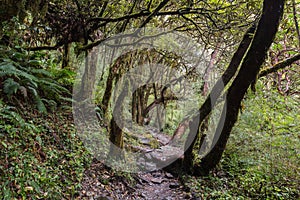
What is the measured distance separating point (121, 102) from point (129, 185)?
1.90 m

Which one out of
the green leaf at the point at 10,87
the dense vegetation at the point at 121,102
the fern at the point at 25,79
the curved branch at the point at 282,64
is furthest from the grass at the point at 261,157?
the green leaf at the point at 10,87

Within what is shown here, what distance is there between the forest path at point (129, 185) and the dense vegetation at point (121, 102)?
5.3 inches

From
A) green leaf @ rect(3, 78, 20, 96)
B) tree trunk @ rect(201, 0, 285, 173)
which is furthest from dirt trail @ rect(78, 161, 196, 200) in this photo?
green leaf @ rect(3, 78, 20, 96)

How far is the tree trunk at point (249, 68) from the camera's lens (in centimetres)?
412

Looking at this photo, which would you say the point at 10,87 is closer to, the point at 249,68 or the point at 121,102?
the point at 121,102

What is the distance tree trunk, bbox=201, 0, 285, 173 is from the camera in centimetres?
412

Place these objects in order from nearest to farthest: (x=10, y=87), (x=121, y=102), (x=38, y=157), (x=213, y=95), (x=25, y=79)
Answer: (x=38, y=157) < (x=10, y=87) < (x=25, y=79) < (x=121, y=102) < (x=213, y=95)

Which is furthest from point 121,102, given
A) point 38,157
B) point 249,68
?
point 249,68

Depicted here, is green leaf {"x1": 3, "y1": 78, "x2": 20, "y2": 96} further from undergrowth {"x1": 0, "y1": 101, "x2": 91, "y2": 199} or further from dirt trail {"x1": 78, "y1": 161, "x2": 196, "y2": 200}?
dirt trail {"x1": 78, "y1": 161, "x2": 196, "y2": 200}

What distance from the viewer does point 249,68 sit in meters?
4.82

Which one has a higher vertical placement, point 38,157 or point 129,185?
point 38,157

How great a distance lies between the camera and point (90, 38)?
618 centimetres

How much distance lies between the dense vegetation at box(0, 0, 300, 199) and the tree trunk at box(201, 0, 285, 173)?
18 millimetres

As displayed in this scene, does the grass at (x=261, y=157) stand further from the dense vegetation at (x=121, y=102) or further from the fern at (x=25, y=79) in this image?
the fern at (x=25, y=79)
